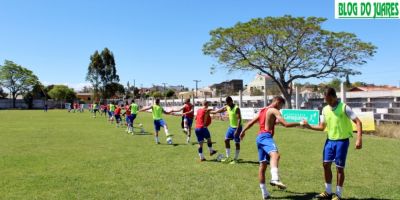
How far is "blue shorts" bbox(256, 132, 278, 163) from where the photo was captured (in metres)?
7.70

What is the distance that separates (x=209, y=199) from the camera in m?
7.56

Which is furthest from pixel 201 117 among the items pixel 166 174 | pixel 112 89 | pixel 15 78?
pixel 15 78

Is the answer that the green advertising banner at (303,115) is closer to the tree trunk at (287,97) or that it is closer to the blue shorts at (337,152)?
the tree trunk at (287,97)

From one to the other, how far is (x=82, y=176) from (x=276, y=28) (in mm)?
34048

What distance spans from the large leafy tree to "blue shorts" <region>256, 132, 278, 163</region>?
8808 cm

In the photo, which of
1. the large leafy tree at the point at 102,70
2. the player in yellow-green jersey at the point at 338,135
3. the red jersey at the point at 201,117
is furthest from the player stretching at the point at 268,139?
the large leafy tree at the point at 102,70

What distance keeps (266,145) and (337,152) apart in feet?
4.04

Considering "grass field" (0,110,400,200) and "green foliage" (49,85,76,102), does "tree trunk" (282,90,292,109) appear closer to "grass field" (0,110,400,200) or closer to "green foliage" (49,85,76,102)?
"grass field" (0,110,400,200)

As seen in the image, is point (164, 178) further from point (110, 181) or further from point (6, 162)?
point (6, 162)

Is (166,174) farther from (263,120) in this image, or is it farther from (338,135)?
(338,135)

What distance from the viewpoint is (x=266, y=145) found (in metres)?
7.76

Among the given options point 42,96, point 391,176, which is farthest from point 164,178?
point 42,96

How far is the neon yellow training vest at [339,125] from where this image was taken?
729cm

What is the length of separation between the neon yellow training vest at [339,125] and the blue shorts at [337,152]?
85 millimetres
